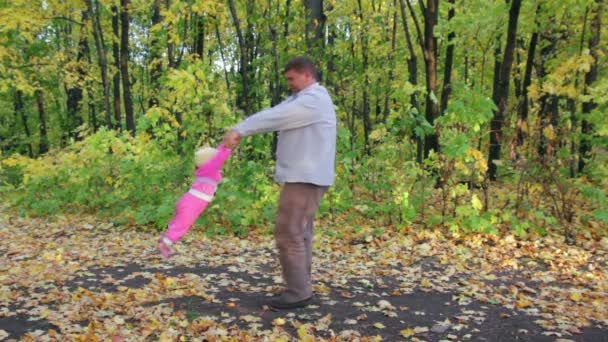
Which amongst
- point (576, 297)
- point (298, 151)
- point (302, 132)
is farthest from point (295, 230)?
point (576, 297)

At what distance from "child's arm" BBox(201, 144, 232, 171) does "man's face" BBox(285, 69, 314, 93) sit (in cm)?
74

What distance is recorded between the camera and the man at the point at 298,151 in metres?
3.57

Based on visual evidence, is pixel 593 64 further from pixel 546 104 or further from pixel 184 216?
pixel 184 216

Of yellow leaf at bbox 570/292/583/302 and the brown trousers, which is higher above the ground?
the brown trousers

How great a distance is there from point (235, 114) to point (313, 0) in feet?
13.0

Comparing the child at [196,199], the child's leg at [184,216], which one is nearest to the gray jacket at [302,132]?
the child at [196,199]

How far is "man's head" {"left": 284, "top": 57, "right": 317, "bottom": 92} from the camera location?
150 inches

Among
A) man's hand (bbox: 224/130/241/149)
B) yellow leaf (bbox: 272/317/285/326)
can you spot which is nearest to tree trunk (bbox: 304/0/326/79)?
man's hand (bbox: 224/130/241/149)

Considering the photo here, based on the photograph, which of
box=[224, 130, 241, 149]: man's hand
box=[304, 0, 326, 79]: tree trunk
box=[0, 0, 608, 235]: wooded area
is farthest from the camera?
box=[304, 0, 326, 79]: tree trunk

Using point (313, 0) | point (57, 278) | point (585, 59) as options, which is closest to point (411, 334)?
point (57, 278)

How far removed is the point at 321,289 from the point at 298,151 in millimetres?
1642

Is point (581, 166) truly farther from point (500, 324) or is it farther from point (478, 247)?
point (500, 324)

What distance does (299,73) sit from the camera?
382 centimetres

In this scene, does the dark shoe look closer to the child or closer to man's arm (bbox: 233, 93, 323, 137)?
the child
